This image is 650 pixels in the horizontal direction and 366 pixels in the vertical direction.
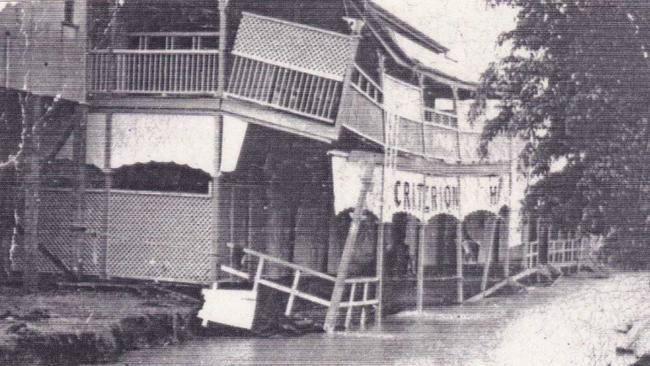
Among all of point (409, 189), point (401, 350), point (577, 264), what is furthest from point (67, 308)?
point (577, 264)

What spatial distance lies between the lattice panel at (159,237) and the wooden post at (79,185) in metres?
0.55

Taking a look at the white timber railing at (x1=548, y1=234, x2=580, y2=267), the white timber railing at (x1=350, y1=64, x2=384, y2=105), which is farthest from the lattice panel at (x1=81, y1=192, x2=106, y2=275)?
the white timber railing at (x1=548, y1=234, x2=580, y2=267)

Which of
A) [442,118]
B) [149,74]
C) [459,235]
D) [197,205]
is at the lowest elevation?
[459,235]

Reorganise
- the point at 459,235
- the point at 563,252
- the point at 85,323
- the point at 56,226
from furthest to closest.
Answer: the point at 563,252
the point at 459,235
the point at 56,226
the point at 85,323

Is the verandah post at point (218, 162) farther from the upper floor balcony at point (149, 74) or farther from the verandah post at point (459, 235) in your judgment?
the verandah post at point (459, 235)

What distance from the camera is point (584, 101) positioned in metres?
14.0

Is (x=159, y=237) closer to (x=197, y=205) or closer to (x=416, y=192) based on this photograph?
(x=197, y=205)

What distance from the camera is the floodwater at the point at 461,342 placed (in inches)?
527

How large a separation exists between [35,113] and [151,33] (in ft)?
10.5

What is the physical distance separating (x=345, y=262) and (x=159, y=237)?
3.49 m

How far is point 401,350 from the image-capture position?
48.9 feet

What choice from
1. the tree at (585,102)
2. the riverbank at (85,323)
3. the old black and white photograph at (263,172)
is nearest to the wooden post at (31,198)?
the old black and white photograph at (263,172)

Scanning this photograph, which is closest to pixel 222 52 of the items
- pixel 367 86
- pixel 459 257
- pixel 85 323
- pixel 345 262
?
pixel 345 262

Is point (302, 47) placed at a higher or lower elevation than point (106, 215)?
higher
